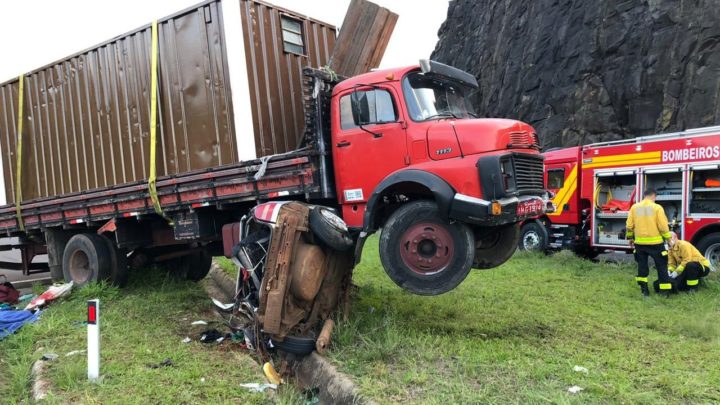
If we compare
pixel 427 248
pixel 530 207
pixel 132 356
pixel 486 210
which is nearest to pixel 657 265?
pixel 530 207

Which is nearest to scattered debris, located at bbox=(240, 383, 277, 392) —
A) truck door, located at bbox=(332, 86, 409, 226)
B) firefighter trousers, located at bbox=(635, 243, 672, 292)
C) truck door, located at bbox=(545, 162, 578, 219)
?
truck door, located at bbox=(332, 86, 409, 226)

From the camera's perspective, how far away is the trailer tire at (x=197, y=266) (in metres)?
8.44

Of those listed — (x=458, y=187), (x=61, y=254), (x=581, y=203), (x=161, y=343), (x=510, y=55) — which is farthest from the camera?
(x=510, y=55)

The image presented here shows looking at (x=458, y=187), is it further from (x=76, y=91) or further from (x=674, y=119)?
(x=674, y=119)

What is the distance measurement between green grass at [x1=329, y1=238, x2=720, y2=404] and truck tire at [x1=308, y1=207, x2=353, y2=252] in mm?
815

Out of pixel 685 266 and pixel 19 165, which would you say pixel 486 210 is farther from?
pixel 19 165

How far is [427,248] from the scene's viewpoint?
4.76 meters

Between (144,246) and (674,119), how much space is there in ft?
66.9

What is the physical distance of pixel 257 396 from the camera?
395cm

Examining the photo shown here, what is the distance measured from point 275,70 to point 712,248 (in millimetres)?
7537

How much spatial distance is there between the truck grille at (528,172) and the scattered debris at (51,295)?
6056 mm

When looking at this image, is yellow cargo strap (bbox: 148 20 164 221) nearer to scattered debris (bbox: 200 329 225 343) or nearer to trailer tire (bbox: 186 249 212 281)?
scattered debris (bbox: 200 329 225 343)

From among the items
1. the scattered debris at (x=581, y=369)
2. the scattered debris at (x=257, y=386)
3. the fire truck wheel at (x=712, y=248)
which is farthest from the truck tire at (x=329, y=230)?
the fire truck wheel at (x=712, y=248)

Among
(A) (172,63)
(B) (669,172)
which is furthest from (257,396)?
(B) (669,172)
